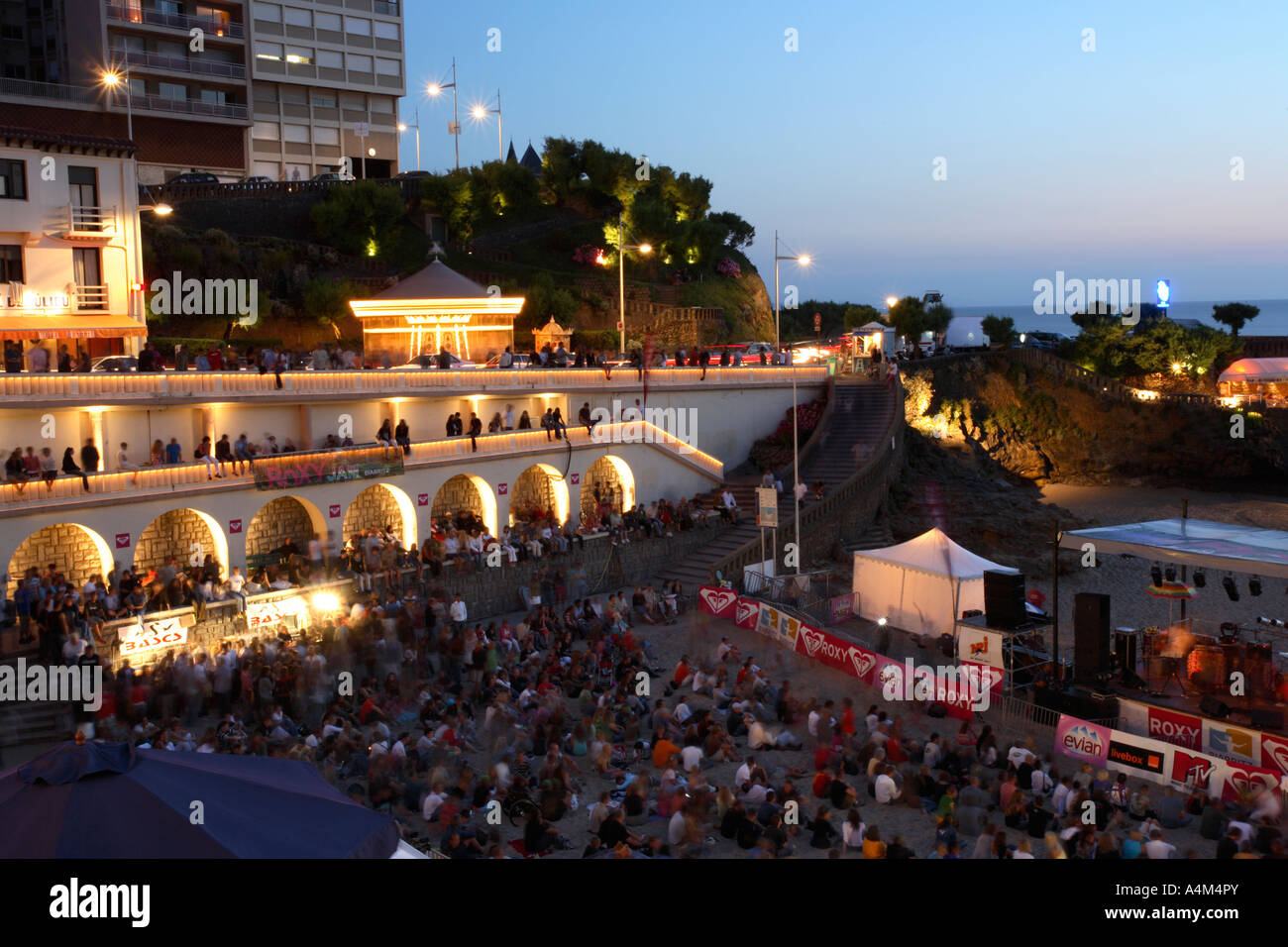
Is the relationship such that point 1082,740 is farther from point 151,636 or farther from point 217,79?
point 217,79

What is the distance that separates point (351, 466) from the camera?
26875 millimetres

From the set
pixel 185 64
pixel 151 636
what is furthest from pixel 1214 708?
pixel 185 64

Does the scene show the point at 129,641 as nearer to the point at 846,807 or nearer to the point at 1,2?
the point at 846,807

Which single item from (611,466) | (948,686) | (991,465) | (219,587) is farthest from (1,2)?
(948,686)

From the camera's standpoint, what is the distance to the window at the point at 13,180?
89.7 feet

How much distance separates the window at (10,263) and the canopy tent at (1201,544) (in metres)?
24.6

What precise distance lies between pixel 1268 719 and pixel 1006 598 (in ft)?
17.4

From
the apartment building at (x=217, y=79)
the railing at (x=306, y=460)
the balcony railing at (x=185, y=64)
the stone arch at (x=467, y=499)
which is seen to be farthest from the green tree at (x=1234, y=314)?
the balcony railing at (x=185, y=64)

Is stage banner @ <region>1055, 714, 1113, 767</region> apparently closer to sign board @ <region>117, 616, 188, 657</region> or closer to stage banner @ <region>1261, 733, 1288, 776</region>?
stage banner @ <region>1261, 733, 1288, 776</region>

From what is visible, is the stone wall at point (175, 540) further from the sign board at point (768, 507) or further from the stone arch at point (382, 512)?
the sign board at point (768, 507)

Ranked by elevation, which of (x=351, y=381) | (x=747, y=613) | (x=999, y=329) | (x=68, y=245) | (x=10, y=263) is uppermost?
(x=68, y=245)

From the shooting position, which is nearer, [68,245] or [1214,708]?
[1214,708]

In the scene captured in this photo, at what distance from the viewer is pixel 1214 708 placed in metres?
17.2

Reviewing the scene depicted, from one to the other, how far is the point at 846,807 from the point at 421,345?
79.0ft
